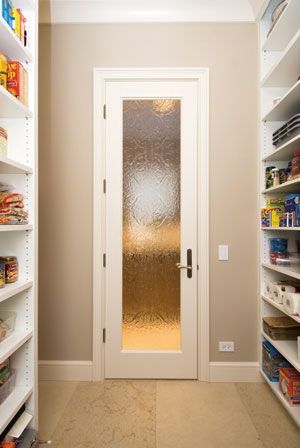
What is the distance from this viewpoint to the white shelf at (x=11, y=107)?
1.34m

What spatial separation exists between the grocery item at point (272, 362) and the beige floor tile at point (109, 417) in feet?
2.84

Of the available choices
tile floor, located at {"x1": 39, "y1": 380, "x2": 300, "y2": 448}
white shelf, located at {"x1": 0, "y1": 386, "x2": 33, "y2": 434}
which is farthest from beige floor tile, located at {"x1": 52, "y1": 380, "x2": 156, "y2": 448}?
white shelf, located at {"x1": 0, "y1": 386, "x2": 33, "y2": 434}

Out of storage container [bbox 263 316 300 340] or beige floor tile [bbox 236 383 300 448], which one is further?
storage container [bbox 263 316 300 340]

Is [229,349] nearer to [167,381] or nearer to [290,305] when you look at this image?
[167,381]

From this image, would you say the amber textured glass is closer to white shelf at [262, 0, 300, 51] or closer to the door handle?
the door handle

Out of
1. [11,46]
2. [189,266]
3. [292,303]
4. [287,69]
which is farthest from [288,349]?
[11,46]

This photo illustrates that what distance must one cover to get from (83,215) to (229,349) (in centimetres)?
161

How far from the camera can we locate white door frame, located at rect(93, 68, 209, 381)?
89.3 inches

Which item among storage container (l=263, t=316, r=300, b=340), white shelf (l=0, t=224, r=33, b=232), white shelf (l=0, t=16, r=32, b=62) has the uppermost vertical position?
white shelf (l=0, t=16, r=32, b=62)

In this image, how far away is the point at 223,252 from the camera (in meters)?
2.29

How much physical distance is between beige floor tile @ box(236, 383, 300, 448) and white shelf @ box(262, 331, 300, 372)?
43cm

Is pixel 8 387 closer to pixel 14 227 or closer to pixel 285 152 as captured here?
pixel 14 227

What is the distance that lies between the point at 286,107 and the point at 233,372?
6.68ft

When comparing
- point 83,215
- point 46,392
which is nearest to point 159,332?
point 46,392
